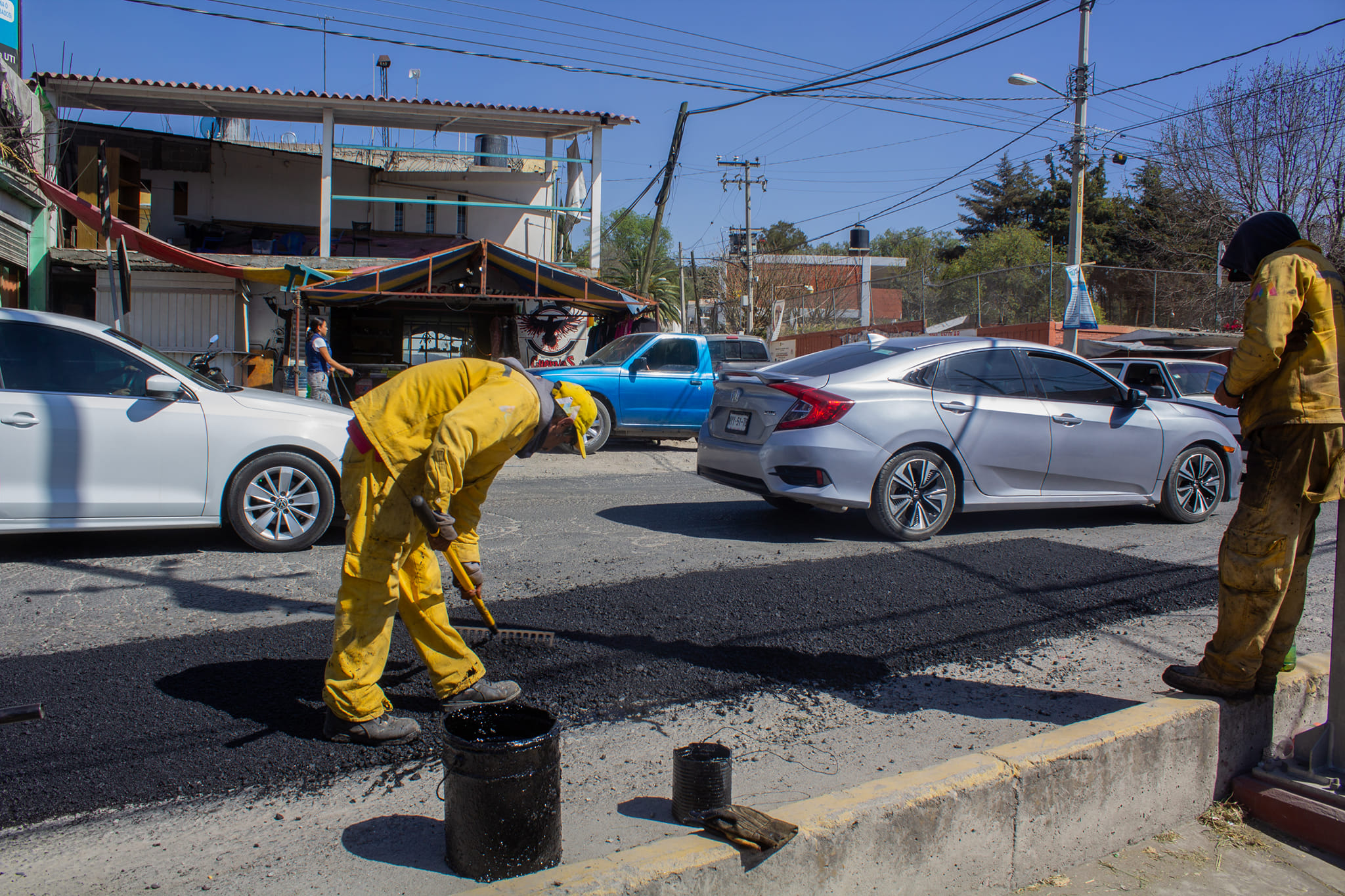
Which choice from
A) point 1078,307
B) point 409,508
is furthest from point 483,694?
point 1078,307

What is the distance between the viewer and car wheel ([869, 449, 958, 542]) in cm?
686

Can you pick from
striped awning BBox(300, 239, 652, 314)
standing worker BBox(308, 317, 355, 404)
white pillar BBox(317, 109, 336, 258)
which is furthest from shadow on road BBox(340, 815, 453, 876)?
white pillar BBox(317, 109, 336, 258)

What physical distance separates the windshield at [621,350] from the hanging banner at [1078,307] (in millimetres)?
9311

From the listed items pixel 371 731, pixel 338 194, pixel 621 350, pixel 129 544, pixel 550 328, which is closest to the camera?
pixel 371 731

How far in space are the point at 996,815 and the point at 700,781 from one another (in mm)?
968

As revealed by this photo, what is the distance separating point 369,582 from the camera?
3.24 metres

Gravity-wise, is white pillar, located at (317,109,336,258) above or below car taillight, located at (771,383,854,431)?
above

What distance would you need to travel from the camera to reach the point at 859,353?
24.5 ft

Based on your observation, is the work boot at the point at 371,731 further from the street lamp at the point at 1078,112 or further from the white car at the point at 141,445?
the street lamp at the point at 1078,112

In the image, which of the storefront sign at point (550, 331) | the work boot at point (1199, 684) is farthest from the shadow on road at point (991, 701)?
the storefront sign at point (550, 331)

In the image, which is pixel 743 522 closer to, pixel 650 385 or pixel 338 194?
pixel 650 385

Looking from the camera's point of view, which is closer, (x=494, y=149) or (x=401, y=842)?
(x=401, y=842)

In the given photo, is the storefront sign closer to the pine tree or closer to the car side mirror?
the car side mirror

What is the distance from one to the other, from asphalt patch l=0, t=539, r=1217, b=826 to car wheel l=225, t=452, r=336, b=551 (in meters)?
1.86
